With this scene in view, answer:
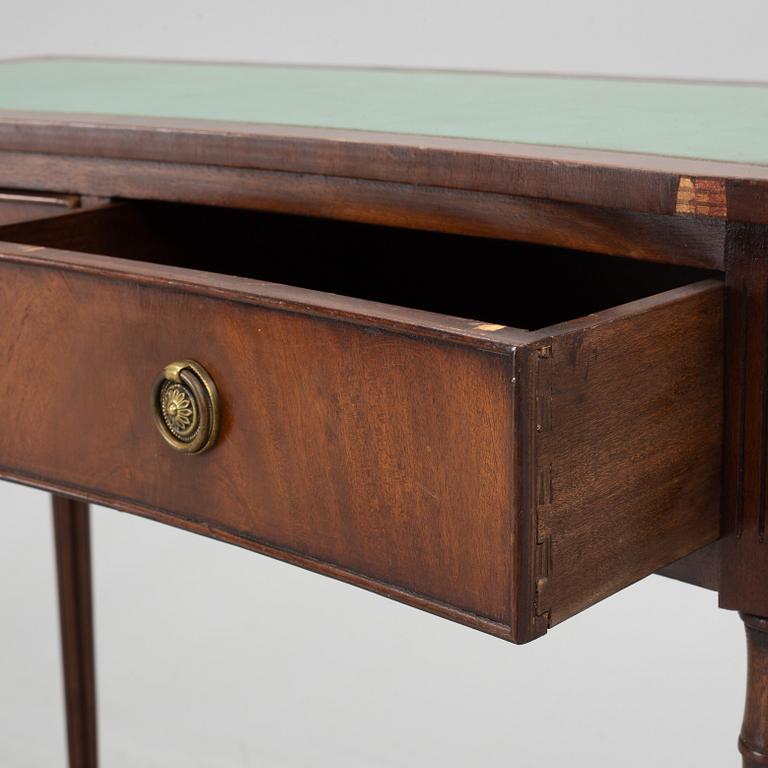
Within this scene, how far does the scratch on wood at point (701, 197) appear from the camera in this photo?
821mm

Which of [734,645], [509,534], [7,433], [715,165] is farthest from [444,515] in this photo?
[734,645]

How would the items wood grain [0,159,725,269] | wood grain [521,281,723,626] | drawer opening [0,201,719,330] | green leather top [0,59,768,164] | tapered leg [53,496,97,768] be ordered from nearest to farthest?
wood grain [521,281,723,626]
wood grain [0,159,725,269]
green leather top [0,59,768,164]
drawer opening [0,201,719,330]
tapered leg [53,496,97,768]

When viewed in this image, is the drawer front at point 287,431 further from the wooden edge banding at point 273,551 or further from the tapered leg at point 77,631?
the tapered leg at point 77,631

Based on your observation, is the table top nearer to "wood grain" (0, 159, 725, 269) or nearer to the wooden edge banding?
"wood grain" (0, 159, 725, 269)

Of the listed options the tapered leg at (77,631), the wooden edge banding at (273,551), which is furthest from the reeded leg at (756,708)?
the tapered leg at (77,631)

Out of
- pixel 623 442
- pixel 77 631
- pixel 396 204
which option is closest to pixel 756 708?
pixel 623 442

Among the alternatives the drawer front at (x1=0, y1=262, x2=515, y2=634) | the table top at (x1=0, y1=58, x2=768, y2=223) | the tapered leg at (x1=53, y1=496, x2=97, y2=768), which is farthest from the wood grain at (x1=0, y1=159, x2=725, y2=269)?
the tapered leg at (x1=53, y1=496, x2=97, y2=768)

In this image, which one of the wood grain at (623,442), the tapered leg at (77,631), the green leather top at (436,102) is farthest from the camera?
the tapered leg at (77,631)

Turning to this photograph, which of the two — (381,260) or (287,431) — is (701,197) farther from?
(381,260)

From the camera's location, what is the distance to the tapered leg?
167 centimetres

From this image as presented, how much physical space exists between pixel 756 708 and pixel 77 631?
0.92m

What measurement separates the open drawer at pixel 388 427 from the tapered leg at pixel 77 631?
0.65m

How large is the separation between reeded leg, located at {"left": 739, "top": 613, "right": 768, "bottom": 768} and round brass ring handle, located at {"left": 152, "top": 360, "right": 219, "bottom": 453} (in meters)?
0.33

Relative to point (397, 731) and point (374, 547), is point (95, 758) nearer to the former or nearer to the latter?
point (397, 731)
